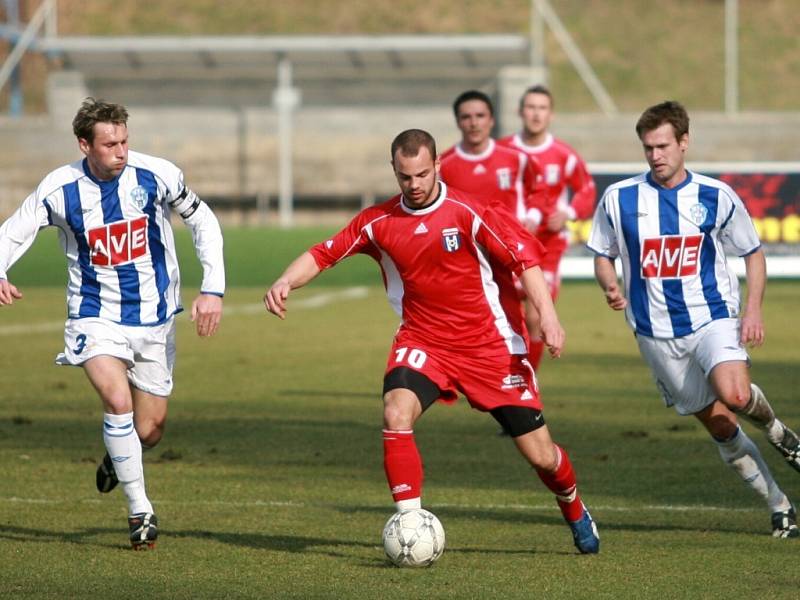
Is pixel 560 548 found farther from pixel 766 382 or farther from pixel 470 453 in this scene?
pixel 766 382

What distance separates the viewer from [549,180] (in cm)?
1259

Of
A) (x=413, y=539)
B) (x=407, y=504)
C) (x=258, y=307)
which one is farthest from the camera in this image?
(x=258, y=307)

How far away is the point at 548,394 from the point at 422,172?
688 cm

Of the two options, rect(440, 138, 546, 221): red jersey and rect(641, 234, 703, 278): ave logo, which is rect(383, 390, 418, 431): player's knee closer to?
rect(641, 234, 703, 278): ave logo

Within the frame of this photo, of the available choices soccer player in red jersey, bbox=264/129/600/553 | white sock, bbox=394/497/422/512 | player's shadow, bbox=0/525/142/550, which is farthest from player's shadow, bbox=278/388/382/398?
white sock, bbox=394/497/422/512

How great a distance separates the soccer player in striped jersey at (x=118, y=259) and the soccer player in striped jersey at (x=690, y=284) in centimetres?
209

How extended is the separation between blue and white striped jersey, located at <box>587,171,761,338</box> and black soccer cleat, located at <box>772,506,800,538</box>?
38.6 inches

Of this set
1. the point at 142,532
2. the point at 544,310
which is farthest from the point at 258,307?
the point at 544,310

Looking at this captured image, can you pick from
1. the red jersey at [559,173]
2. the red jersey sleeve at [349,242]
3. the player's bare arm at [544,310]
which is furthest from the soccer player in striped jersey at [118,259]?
the red jersey at [559,173]

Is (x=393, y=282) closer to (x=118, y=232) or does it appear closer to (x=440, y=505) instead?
(x=118, y=232)

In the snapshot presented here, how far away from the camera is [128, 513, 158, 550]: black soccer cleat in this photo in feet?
24.2

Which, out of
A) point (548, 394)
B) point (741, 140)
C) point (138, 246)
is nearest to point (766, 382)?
point (548, 394)

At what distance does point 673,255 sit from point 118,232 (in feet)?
8.93

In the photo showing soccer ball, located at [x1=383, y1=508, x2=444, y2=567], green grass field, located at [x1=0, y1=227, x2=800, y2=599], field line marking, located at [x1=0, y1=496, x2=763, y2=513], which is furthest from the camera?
field line marking, located at [x1=0, y1=496, x2=763, y2=513]
